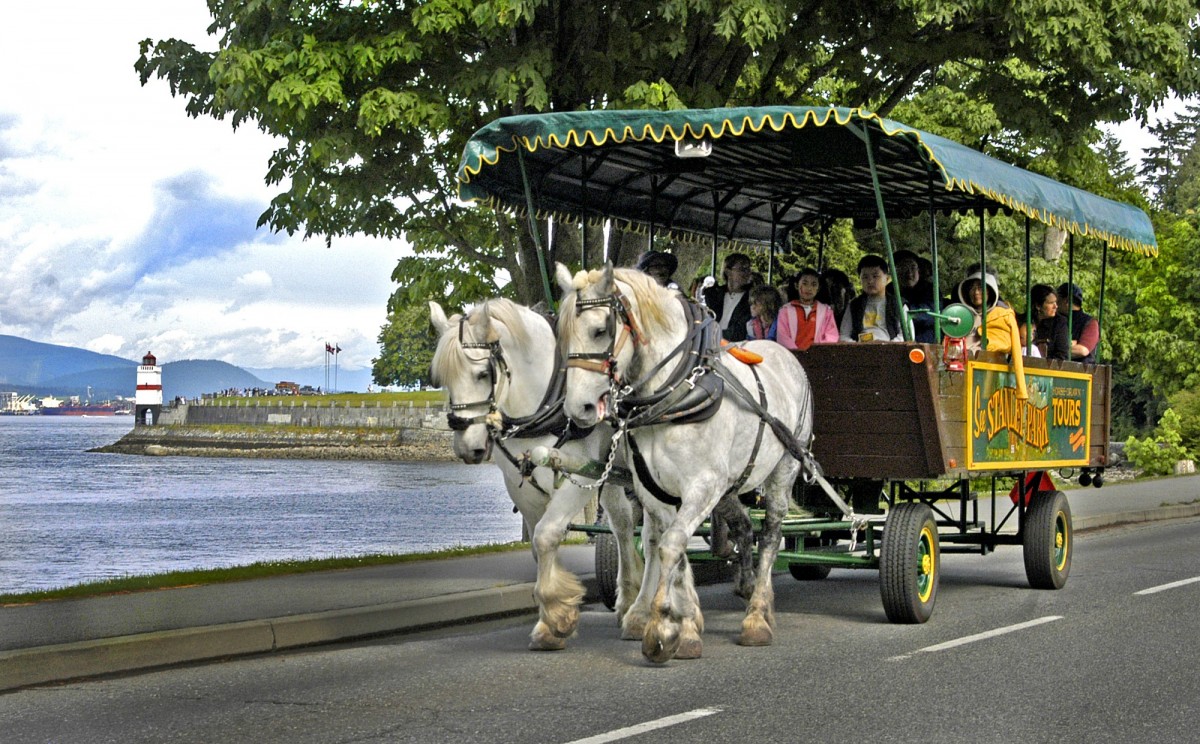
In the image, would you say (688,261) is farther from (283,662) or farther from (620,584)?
(283,662)

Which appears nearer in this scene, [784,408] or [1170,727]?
[1170,727]

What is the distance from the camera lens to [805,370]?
1128cm

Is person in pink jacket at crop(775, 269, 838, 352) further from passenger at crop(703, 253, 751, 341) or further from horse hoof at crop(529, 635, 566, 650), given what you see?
horse hoof at crop(529, 635, 566, 650)

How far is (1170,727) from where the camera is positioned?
7258 millimetres

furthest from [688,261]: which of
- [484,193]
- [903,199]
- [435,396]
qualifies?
[435,396]

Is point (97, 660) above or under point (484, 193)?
under

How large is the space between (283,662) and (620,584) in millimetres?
2301

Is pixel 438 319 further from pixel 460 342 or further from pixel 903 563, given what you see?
pixel 903 563

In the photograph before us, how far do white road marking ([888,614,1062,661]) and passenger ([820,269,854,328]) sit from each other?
296cm

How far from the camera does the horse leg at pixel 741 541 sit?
10312mm

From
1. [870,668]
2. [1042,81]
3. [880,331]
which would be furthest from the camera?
[1042,81]

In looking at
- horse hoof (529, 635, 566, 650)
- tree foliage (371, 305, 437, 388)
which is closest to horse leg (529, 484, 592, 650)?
horse hoof (529, 635, 566, 650)

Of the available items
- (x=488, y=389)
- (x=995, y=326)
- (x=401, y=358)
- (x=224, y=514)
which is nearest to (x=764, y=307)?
(x=995, y=326)

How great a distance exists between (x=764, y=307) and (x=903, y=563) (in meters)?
2.45
